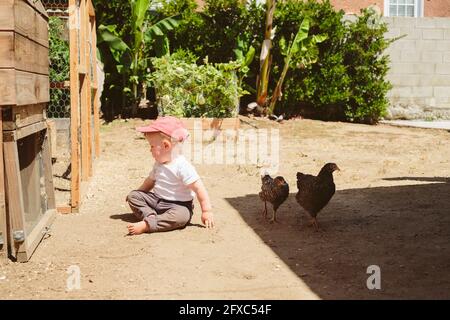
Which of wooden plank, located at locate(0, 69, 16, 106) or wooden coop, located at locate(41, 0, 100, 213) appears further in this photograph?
wooden coop, located at locate(41, 0, 100, 213)

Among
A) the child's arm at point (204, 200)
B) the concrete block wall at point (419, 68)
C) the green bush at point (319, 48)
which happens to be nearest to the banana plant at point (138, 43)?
the green bush at point (319, 48)

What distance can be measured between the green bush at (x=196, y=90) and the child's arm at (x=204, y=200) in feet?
18.3

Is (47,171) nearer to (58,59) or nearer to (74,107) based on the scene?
(74,107)

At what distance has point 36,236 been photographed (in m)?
4.15

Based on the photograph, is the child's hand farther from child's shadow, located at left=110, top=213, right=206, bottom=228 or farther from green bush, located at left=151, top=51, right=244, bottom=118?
green bush, located at left=151, top=51, right=244, bottom=118

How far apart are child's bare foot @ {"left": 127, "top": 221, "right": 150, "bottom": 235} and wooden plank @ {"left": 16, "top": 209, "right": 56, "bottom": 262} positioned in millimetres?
640

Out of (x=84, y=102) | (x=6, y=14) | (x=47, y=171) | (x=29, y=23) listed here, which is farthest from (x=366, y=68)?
(x=6, y=14)

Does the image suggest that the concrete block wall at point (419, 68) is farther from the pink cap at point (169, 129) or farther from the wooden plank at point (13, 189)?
the wooden plank at point (13, 189)

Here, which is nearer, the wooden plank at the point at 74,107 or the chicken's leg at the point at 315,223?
the chicken's leg at the point at 315,223

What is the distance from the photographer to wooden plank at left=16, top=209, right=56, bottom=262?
386cm

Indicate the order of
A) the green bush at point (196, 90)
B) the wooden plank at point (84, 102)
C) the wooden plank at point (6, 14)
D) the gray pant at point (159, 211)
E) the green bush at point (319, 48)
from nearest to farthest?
the wooden plank at point (6, 14) < the gray pant at point (159, 211) < the wooden plank at point (84, 102) < the green bush at point (196, 90) < the green bush at point (319, 48)

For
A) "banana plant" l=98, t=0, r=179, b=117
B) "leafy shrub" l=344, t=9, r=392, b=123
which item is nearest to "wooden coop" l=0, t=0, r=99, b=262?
"banana plant" l=98, t=0, r=179, b=117

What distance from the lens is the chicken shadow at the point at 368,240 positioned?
3381 millimetres
